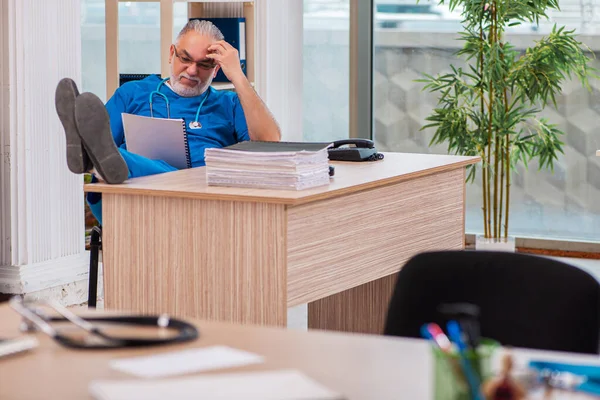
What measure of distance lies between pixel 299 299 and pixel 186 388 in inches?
58.4

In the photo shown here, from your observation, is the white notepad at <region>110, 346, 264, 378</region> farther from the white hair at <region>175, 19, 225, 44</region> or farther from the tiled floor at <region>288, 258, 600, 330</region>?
the tiled floor at <region>288, 258, 600, 330</region>

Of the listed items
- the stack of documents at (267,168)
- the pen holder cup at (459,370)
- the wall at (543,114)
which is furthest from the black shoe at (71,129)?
the wall at (543,114)

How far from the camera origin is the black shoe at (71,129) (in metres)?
2.80

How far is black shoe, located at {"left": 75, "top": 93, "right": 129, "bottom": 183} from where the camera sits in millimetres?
2711

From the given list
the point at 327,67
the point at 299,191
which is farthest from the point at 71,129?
the point at 327,67

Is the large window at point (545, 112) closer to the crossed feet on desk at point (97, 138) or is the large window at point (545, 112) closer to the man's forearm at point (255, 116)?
the man's forearm at point (255, 116)

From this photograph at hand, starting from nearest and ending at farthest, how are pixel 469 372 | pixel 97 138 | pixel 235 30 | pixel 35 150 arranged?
1. pixel 469 372
2. pixel 97 138
3. pixel 35 150
4. pixel 235 30

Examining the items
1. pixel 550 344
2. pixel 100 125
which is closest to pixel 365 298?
pixel 100 125

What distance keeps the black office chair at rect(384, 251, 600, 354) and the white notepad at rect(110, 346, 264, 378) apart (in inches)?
19.4

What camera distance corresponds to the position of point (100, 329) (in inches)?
56.6

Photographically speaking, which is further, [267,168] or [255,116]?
[255,116]

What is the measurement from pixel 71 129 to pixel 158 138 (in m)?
0.61

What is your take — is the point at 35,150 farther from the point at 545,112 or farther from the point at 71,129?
the point at 545,112

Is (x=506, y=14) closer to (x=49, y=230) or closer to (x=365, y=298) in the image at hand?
(x=365, y=298)
